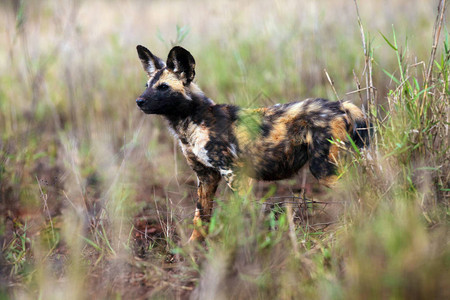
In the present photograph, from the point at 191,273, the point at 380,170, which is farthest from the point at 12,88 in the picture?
the point at 380,170

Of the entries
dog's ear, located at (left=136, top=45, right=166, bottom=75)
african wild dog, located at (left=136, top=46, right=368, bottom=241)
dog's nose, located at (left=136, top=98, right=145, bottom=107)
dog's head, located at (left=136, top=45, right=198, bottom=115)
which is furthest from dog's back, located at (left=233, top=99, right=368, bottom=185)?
dog's ear, located at (left=136, top=45, right=166, bottom=75)

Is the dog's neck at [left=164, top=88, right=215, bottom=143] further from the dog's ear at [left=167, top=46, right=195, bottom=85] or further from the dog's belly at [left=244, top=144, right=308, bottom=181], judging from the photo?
the dog's belly at [left=244, top=144, right=308, bottom=181]

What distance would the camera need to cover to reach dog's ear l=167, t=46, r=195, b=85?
14.4ft

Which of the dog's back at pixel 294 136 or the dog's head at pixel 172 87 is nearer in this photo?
the dog's back at pixel 294 136

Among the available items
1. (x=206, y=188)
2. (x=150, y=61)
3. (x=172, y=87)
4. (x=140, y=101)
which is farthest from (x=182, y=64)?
(x=206, y=188)

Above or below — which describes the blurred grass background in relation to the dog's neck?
below

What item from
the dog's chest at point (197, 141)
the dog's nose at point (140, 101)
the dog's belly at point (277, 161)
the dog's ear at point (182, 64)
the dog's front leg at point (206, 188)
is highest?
the dog's ear at point (182, 64)

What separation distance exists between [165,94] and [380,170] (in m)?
A: 2.06

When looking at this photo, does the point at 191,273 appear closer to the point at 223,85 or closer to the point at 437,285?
the point at 437,285

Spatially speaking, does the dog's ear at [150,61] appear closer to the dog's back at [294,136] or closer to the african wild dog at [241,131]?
the african wild dog at [241,131]

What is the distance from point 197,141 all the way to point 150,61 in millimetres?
988

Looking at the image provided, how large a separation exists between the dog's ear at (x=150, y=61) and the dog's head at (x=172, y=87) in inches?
0.4

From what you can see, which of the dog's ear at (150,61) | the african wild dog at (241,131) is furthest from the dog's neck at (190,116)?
the dog's ear at (150,61)

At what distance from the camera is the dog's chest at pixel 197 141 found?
4285 mm
